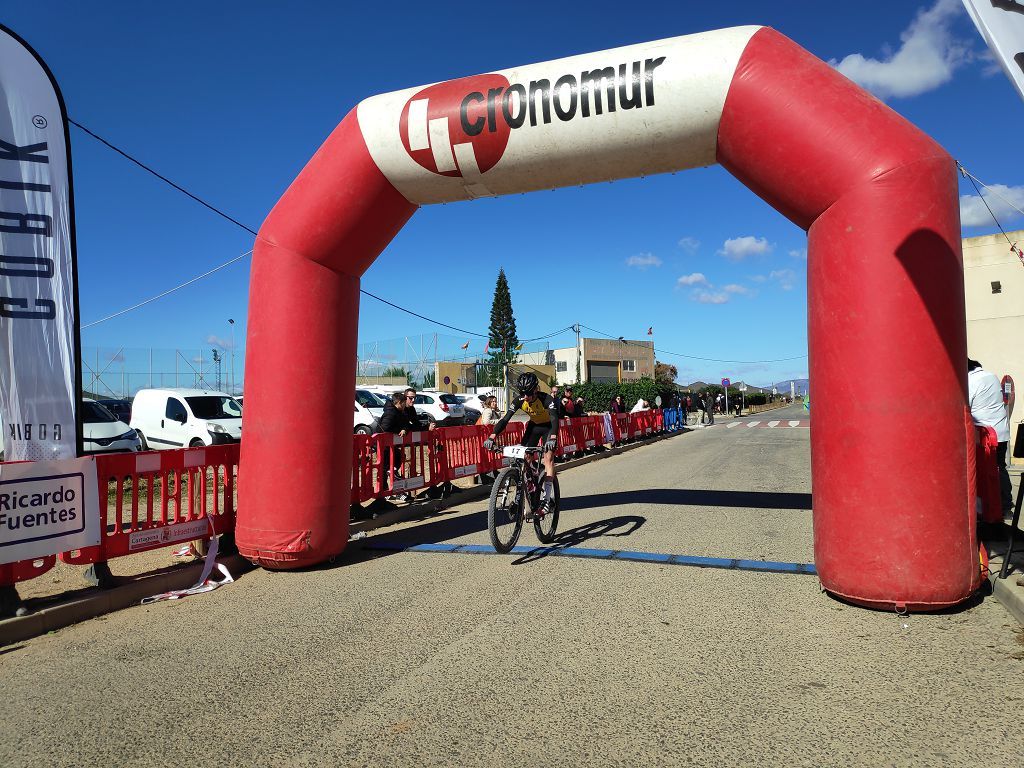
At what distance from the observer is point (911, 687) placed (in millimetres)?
3461

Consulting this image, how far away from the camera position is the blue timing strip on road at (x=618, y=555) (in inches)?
230

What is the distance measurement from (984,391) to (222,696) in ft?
24.2

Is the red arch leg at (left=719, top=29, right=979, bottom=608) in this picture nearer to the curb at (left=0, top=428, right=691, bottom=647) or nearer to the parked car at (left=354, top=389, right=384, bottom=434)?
the curb at (left=0, top=428, right=691, bottom=647)

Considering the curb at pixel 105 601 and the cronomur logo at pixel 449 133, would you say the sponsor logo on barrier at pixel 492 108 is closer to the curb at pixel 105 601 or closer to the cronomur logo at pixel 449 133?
the cronomur logo at pixel 449 133

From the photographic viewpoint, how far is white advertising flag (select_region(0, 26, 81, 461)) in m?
5.24

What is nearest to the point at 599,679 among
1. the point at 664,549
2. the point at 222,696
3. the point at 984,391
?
the point at 222,696

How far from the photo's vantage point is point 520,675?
3711 mm

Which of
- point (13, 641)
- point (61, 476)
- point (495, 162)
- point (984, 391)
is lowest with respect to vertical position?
point (13, 641)

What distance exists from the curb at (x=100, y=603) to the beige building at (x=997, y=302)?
26271mm

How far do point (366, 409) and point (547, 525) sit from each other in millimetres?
14649

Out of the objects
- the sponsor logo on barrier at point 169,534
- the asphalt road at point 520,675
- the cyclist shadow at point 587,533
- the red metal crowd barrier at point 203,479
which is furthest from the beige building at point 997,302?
the sponsor logo on barrier at point 169,534

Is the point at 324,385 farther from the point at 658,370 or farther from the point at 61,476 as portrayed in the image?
the point at 658,370

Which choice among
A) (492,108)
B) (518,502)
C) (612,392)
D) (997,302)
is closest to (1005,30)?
(492,108)

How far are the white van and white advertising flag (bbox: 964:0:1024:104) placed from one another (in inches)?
618
